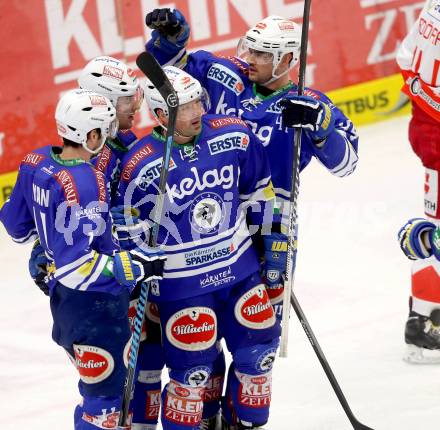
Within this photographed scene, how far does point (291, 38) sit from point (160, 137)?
84cm

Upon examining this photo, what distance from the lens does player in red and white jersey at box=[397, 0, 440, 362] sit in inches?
216

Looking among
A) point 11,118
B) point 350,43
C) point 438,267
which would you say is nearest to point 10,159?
point 11,118

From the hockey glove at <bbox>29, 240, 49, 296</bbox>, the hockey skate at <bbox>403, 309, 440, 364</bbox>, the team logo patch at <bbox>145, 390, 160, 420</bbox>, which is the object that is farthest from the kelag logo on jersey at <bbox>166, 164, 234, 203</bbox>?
the hockey skate at <bbox>403, 309, 440, 364</bbox>

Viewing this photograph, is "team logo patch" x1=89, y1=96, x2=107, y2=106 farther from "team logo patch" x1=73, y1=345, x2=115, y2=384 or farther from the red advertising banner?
the red advertising banner

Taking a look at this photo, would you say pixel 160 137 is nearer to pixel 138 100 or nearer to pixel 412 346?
pixel 138 100

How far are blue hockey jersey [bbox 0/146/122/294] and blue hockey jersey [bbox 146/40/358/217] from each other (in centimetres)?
94

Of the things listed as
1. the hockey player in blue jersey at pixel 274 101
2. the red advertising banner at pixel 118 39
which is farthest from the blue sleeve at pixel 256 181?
the red advertising banner at pixel 118 39

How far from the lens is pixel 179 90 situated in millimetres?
4746

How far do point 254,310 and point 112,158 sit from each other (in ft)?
2.80

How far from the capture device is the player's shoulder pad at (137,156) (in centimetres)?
480

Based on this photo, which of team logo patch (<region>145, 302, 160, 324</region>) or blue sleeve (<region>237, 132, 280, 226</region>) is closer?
blue sleeve (<region>237, 132, 280, 226</region>)

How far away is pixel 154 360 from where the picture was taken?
5.20 m

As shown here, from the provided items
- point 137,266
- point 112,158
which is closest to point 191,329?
point 137,266

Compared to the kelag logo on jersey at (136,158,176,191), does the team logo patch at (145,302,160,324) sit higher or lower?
lower
